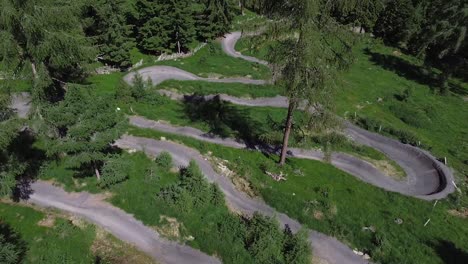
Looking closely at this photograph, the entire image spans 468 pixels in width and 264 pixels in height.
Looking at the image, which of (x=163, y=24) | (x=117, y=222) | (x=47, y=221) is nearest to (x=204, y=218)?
(x=117, y=222)

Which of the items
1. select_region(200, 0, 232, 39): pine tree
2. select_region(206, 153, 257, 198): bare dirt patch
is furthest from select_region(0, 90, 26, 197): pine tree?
select_region(200, 0, 232, 39): pine tree

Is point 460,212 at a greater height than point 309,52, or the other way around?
point 309,52

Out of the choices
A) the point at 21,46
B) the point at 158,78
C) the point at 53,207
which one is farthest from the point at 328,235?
the point at 158,78

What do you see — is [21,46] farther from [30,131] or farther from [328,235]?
[328,235]

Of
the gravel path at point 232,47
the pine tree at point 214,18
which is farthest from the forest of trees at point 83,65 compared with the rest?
the pine tree at point 214,18

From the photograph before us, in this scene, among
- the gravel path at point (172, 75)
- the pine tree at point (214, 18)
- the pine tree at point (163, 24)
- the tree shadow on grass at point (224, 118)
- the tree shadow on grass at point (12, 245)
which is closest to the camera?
the tree shadow on grass at point (12, 245)

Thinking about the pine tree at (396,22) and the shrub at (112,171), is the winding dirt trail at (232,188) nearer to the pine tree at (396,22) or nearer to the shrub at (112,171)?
the shrub at (112,171)

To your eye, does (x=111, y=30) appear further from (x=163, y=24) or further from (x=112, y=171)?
(x=112, y=171)
